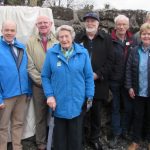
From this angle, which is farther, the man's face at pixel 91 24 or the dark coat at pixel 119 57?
the dark coat at pixel 119 57

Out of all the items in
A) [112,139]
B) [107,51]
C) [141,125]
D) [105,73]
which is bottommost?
[112,139]

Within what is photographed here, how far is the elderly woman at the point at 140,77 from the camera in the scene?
480cm

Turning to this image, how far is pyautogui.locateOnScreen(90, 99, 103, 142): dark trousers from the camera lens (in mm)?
4996

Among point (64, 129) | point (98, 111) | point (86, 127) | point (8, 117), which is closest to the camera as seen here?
point (64, 129)

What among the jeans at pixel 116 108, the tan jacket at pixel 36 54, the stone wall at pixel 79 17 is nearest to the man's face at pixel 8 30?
the tan jacket at pixel 36 54

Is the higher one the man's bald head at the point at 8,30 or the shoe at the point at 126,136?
the man's bald head at the point at 8,30

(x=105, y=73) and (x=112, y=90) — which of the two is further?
(x=112, y=90)

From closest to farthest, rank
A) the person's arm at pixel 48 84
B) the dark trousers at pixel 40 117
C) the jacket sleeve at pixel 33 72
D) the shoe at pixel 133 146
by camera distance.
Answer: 1. the person's arm at pixel 48 84
2. the jacket sleeve at pixel 33 72
3. the dark trousers at pixel 40 117
4. the shoe at pixel 133 146

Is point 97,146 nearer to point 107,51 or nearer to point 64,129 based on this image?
point 64,129

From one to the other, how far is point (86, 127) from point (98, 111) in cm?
55

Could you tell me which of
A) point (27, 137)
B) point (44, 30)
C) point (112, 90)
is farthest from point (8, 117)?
point (112, 90)

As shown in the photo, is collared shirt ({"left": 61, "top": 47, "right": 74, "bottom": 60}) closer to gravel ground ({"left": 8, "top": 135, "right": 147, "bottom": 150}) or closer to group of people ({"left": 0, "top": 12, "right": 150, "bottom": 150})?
group of people ({"left": 0, "top": 12, "right": 150, "bottom": 150})

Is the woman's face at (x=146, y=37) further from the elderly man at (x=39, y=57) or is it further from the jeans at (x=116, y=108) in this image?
the elderly man at (x=39, y=57)

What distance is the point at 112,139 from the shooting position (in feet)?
18.3
